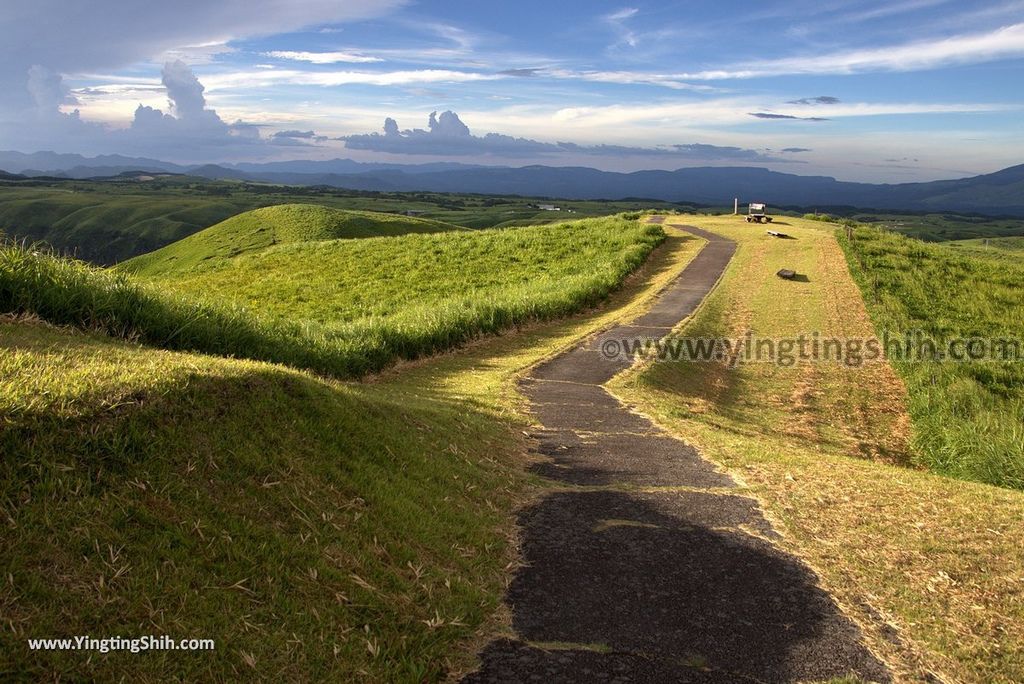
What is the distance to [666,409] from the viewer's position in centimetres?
1358

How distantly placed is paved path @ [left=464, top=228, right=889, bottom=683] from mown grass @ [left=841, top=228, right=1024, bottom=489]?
593 centimetres

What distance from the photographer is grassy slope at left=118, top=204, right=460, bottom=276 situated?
73750 mm

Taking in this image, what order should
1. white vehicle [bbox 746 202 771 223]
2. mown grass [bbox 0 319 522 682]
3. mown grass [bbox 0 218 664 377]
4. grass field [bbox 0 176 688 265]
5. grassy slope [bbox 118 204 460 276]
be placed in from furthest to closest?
1. grass field [bbox 0 176 688 265]
2. grassy slope [bbox 118 204 460 276]
3. white vehicle [bbox 746 202 771 223]
4. mown grass [bbox 0 218 664 377]
5. mown grass [bbox 0 319 522 682]

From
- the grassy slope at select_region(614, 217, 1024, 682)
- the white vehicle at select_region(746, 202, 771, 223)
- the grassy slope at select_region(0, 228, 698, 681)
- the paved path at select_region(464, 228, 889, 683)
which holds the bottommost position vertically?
the grassy slope at select_region(614, 217, 1024, 682)

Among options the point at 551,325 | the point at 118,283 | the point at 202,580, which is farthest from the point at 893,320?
the point at 202,580

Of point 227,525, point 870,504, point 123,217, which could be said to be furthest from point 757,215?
point 123,217

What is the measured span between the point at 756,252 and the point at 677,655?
32.2 metres

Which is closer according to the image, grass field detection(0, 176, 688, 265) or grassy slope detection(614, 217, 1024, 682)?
grassy slope detection(614, 217, 1024, 682)

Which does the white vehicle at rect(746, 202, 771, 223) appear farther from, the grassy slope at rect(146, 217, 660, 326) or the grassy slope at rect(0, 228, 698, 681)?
the grassy slope at rect(0, 228, 698, 681)

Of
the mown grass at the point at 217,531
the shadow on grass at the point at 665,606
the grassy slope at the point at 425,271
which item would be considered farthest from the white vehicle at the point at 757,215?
the mown grass at the point at 217,531

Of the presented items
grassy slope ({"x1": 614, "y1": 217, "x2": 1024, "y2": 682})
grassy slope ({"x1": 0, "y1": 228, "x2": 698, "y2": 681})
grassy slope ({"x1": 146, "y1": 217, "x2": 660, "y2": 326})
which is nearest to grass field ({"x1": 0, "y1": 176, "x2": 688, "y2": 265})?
grassy slope ({"x1": 146, "y1": 217, "x2": 660, "y2": 326})

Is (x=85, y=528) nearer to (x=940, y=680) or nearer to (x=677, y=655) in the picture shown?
(x=677, y=655)

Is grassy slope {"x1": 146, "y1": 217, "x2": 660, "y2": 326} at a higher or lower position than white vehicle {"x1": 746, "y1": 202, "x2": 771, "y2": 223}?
lower

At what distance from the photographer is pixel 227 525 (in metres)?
5.09
